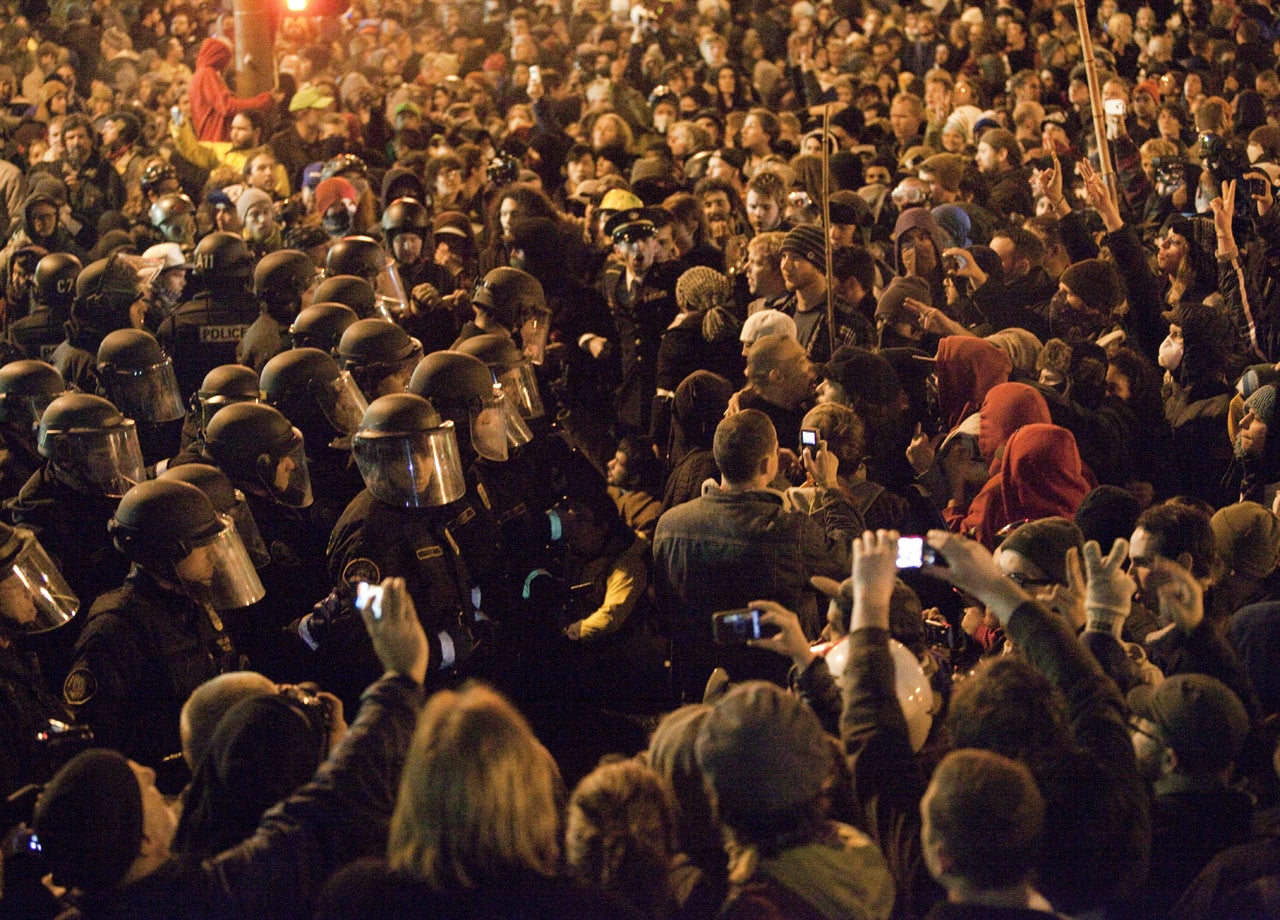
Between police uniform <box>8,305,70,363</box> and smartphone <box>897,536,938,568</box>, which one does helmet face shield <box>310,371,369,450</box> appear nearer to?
smartphone <box>897,536,938,568</box>

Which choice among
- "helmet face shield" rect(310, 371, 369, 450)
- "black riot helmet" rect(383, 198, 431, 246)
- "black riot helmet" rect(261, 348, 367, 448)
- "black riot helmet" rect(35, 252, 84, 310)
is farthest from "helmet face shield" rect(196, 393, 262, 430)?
"black riot helmet" rect(383, 198, 431, 246)

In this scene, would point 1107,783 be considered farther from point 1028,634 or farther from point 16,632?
point 16,632

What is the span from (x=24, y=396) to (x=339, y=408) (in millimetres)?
1620

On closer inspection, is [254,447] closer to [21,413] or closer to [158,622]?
[158,622]

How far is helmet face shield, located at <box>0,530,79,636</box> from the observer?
183 inches

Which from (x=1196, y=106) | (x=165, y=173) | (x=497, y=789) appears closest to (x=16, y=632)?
(x=497, y=789)

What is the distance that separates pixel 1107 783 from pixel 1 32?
1662 cm

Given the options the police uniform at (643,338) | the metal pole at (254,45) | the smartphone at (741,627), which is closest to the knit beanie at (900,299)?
the police uniform at (643,338)

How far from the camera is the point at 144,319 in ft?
31.2

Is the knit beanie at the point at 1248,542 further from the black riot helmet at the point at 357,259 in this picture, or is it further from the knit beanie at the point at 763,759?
the black riot helmet at the point at 357,259

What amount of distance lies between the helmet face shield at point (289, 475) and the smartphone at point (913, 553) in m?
2.93

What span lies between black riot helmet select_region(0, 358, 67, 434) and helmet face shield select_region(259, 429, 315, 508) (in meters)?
1.59

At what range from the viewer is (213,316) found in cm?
878

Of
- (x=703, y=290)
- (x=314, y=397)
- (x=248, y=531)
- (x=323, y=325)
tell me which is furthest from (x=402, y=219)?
(x=248, y=531)
